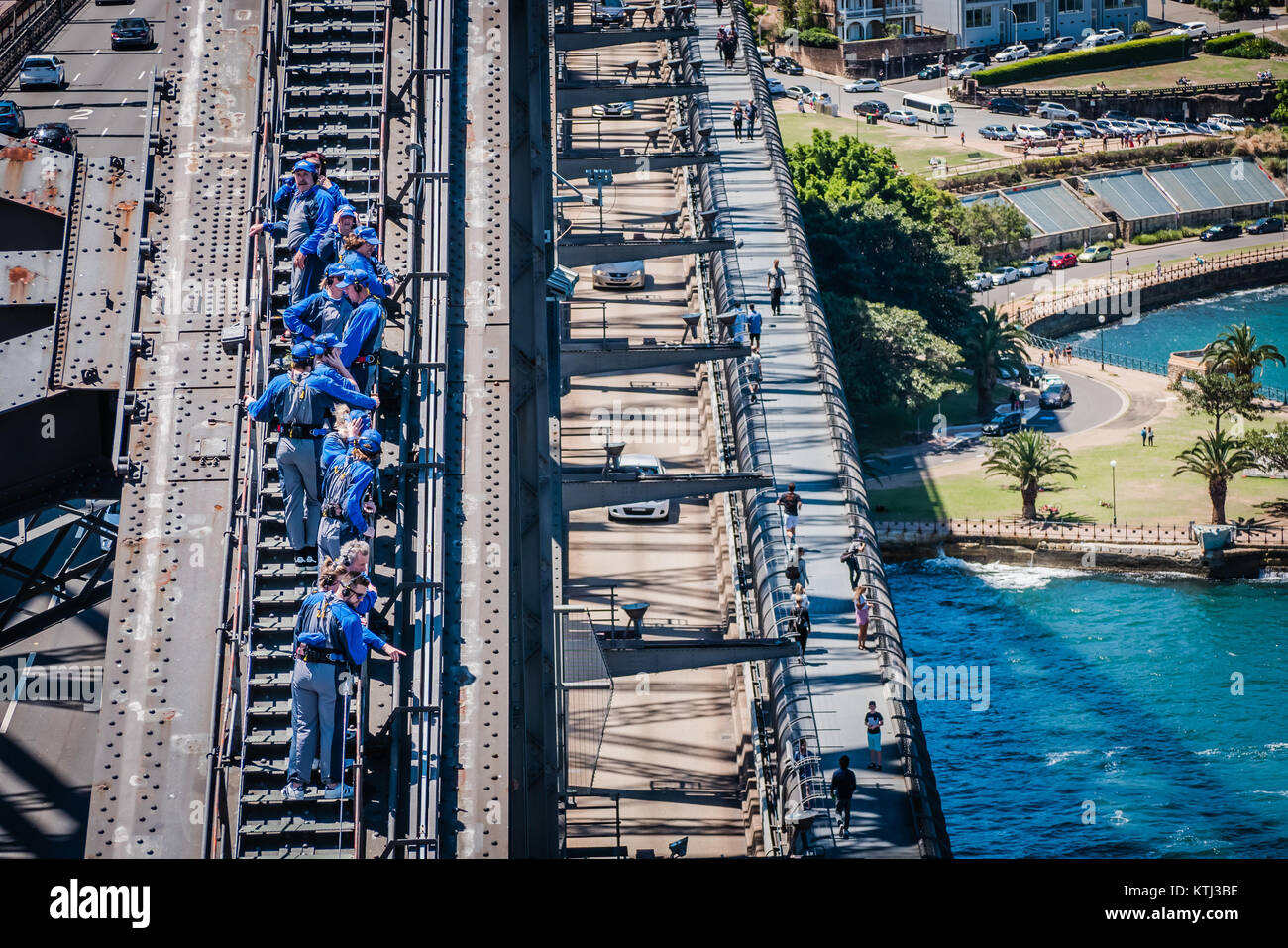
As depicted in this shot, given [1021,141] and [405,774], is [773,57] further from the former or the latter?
[405,774]

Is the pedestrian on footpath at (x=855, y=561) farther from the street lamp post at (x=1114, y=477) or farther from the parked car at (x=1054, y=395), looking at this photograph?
the parked car at (x=1054, y=395)

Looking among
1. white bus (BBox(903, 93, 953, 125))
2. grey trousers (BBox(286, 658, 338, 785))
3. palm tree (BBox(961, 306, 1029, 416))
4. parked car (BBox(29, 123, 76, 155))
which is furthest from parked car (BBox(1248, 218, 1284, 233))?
grey trousers (BBox(286, 658, 338, 785))

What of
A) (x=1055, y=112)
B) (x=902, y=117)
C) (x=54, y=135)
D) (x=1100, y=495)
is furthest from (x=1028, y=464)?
(x=1055, y=112)

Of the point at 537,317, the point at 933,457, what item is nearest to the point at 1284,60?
the point at 933,457

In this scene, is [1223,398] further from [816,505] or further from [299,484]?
[299,484]

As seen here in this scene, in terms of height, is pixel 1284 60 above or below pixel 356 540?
above

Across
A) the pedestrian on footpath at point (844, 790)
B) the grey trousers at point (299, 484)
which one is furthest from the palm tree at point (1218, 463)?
the grey trousers at point (299, 484)
